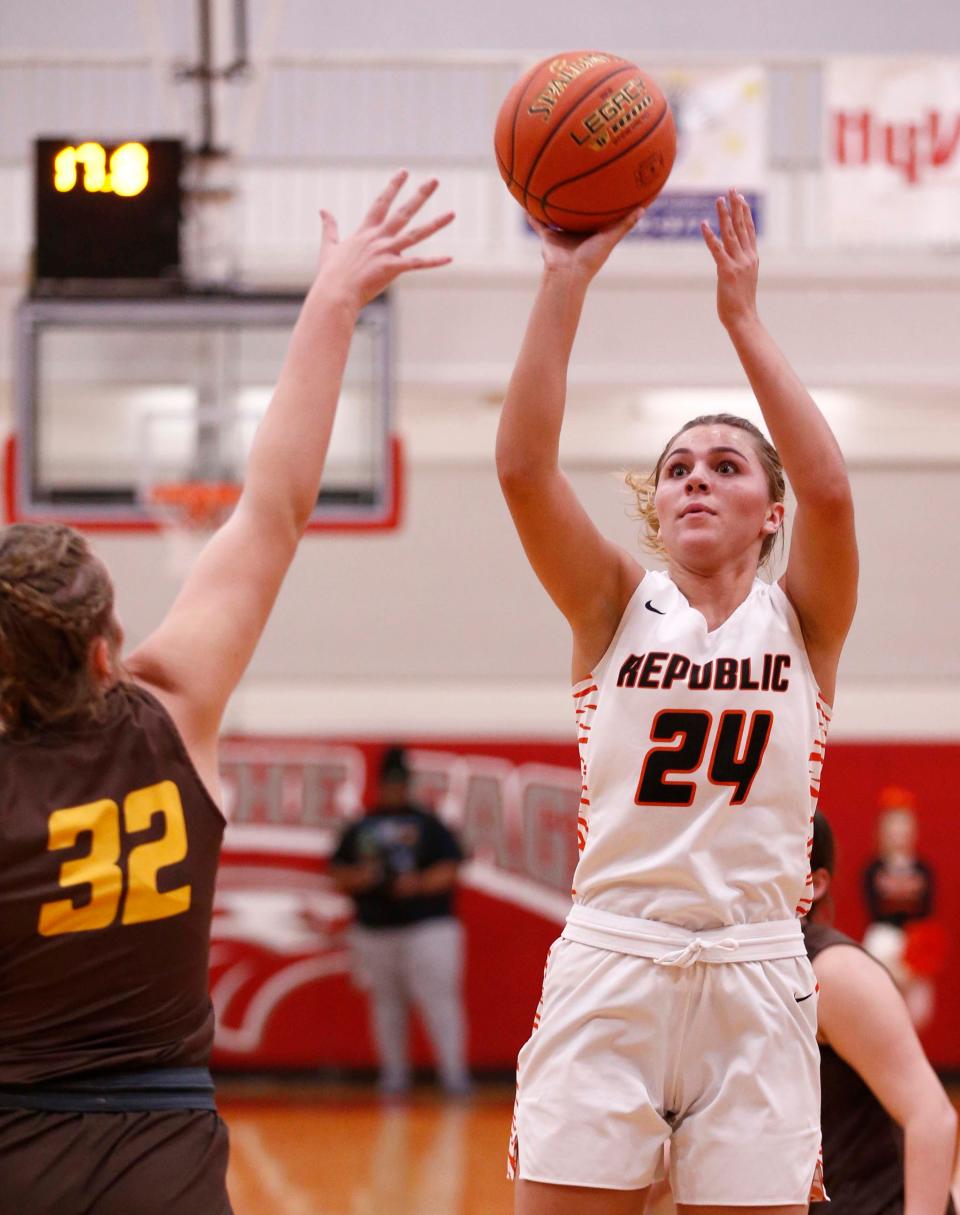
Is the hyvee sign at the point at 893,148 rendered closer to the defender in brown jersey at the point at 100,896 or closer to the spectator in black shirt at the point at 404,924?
the spectator in black shirt at the point at 404,924

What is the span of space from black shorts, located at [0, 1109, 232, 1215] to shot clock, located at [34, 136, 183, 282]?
6.03 m

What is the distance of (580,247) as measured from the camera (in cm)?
274

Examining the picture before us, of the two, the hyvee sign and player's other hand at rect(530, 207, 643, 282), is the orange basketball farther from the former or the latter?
the hyvee sign

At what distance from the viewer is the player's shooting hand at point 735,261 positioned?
2668 mm

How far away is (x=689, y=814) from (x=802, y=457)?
594 mm

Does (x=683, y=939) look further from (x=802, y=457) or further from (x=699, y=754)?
(x=802, y=457)

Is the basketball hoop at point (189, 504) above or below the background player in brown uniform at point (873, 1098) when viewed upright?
above

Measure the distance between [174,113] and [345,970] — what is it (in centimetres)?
521

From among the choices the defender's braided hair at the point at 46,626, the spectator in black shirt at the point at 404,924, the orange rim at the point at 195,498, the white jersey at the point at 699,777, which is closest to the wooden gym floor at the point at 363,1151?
the spectator in black shirt at the point at 404,924

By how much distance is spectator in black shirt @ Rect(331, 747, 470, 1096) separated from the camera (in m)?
9.62

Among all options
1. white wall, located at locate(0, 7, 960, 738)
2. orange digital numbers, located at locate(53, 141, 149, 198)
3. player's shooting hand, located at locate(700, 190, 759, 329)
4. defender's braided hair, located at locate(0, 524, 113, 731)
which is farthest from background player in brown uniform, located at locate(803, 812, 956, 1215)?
white wall, located at locate(0, 7, 960, 738)

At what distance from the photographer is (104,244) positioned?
7.52 metres

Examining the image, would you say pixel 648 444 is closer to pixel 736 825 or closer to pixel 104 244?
pixel 104 244

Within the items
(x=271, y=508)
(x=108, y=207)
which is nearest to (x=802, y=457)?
(x=271, y=508)
